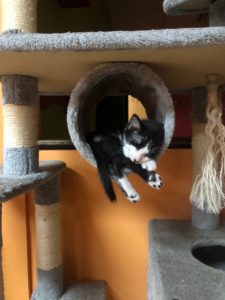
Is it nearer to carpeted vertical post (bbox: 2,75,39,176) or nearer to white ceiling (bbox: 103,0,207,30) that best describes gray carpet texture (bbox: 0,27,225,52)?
carpeted vertical post (bbox: 2,75,39,176)

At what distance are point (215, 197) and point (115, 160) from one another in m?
0.29

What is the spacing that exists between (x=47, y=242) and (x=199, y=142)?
0.63m

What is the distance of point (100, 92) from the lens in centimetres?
90

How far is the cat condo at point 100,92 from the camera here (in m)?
0.61

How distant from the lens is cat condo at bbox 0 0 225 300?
0.61 m

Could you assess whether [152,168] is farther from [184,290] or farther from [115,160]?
[184,290]

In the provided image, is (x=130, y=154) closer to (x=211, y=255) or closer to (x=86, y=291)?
(x=211, y=255)

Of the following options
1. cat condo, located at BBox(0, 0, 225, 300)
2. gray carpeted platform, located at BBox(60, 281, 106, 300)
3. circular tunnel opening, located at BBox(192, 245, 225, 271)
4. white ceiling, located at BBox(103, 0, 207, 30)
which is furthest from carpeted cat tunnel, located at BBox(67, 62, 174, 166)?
white ceiling, located at BBox(103, 0, 207, 30)

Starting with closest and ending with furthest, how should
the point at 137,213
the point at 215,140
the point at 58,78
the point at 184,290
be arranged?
the point at 184,290
the point at 215,140
the point at 58,78
the point at 137,213

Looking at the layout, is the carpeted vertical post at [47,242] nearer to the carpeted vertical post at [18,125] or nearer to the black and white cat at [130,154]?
the carpeted vertical post at [18,125]

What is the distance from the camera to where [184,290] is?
1.96 feet

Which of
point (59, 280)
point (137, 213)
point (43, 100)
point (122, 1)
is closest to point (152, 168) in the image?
point (137, 213)

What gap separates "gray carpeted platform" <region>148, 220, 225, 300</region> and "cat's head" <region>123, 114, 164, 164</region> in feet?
0.83

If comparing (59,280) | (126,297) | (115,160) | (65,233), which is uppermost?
(115,160)
